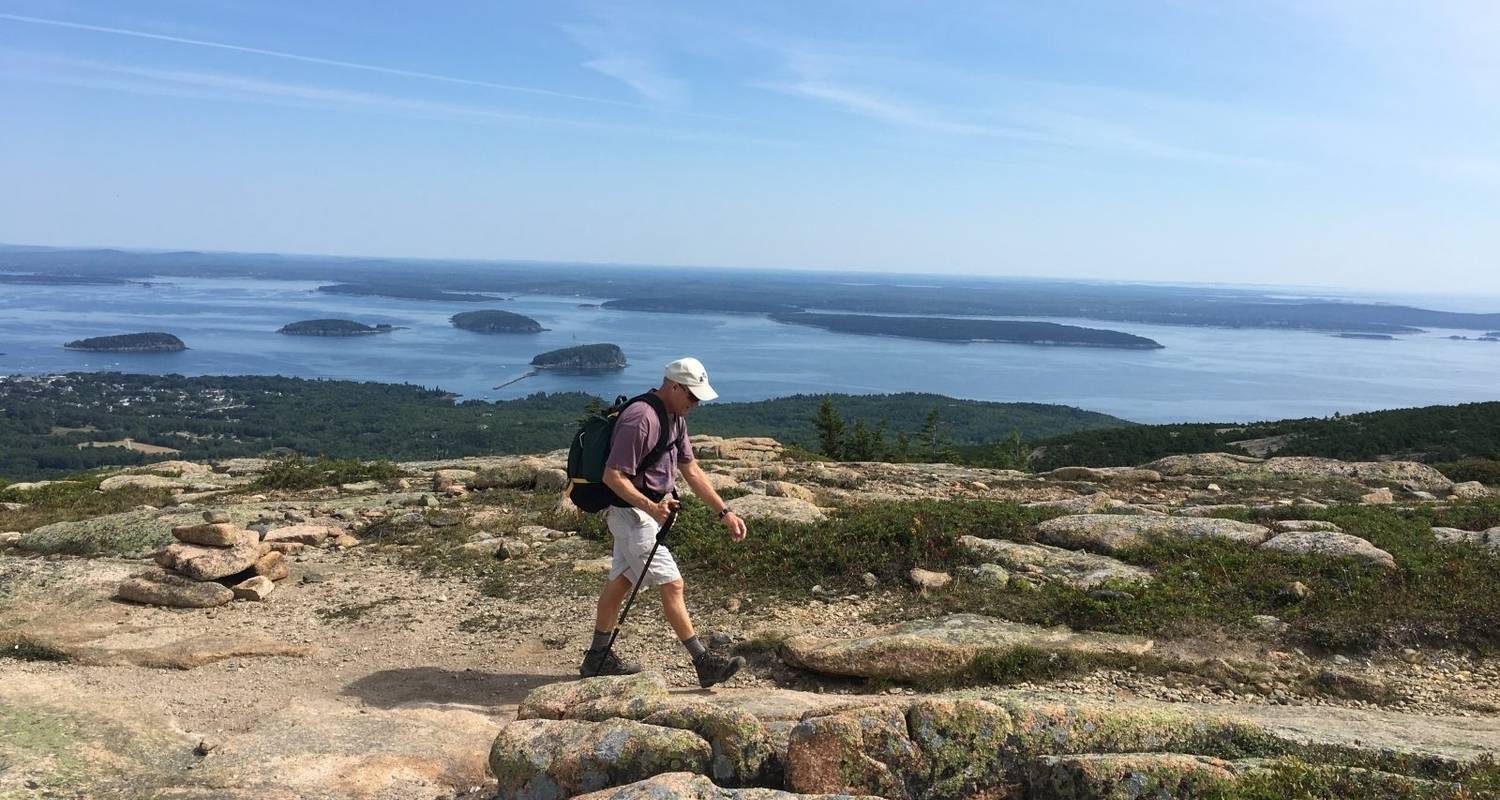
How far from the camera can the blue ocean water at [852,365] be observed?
11369cm

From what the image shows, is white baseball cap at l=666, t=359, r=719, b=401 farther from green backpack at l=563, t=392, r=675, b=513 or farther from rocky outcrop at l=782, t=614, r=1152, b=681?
rocky outcrop at l=782, t=614, r=1152, b=681

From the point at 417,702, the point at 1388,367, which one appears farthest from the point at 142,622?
the point at 1388,367

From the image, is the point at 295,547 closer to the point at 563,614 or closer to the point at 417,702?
the point at 563,614

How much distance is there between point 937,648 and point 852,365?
5744 inches

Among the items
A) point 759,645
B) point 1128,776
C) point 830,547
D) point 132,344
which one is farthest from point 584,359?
point 1128,776

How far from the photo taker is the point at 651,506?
563 cm

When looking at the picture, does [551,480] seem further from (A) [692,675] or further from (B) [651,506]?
(B) [651,506]

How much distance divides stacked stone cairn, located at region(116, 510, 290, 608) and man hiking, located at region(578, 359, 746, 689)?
426 centimetres

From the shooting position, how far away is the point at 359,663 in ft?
22.2

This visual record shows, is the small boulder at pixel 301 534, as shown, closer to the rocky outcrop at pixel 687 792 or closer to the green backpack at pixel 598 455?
the green backpack at pixel 598 455

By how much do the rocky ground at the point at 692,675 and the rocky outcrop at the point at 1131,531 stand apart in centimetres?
5

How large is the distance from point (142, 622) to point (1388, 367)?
187567mm

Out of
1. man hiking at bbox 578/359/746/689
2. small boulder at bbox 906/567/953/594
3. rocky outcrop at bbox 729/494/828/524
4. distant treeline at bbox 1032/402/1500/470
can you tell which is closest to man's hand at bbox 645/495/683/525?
man hiking at bbox 578/359/746/689

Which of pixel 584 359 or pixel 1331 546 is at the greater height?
pixel 1331 546
